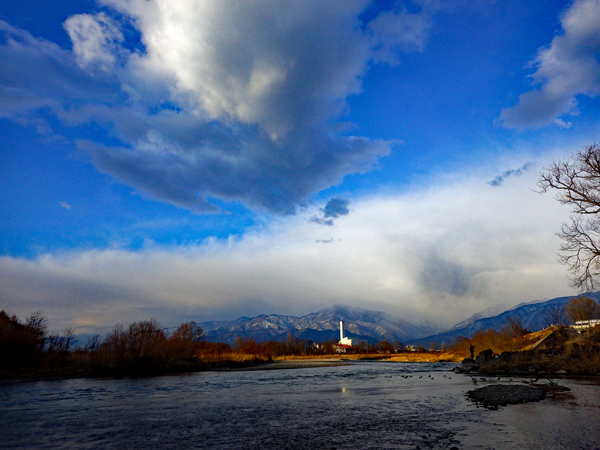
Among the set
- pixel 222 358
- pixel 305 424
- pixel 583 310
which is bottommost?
pixel 222 358

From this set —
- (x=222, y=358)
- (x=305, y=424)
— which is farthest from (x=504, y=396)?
(x=222, y=358)

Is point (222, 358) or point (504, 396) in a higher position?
point (504, 396)

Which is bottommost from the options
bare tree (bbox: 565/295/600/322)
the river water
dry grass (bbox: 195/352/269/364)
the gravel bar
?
dry grass (bbox: 195/352/269/364)

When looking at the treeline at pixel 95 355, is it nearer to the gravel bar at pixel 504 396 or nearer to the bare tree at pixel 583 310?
the gravel bar at pixel 504 396

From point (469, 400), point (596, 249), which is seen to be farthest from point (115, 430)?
point (596, 249)

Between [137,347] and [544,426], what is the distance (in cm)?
5986

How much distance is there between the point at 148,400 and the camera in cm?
2456

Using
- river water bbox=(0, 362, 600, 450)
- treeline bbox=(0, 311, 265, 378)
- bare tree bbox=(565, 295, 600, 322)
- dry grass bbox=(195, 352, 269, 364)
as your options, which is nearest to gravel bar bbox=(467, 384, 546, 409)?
river water bbox=(0, 362, 600, 450)

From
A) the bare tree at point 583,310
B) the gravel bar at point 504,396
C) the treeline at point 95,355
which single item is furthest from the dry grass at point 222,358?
the bare tree at point 583,310

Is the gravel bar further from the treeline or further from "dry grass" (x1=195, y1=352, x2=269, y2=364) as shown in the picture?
"dry grass" (x1=195, y1=352, x2=269, y2=364)

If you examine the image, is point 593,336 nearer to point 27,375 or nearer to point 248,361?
point 27,375

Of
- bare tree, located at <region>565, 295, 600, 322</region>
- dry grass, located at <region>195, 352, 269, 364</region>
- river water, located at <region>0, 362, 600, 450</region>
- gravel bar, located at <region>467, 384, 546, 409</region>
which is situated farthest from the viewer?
bare tree, located at <region>565, 295, 600, 322</region>

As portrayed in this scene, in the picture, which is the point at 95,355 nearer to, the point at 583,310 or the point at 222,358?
the point at 222,358

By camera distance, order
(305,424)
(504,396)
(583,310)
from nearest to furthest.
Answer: (305,424) < (504,396) < (583,310)
